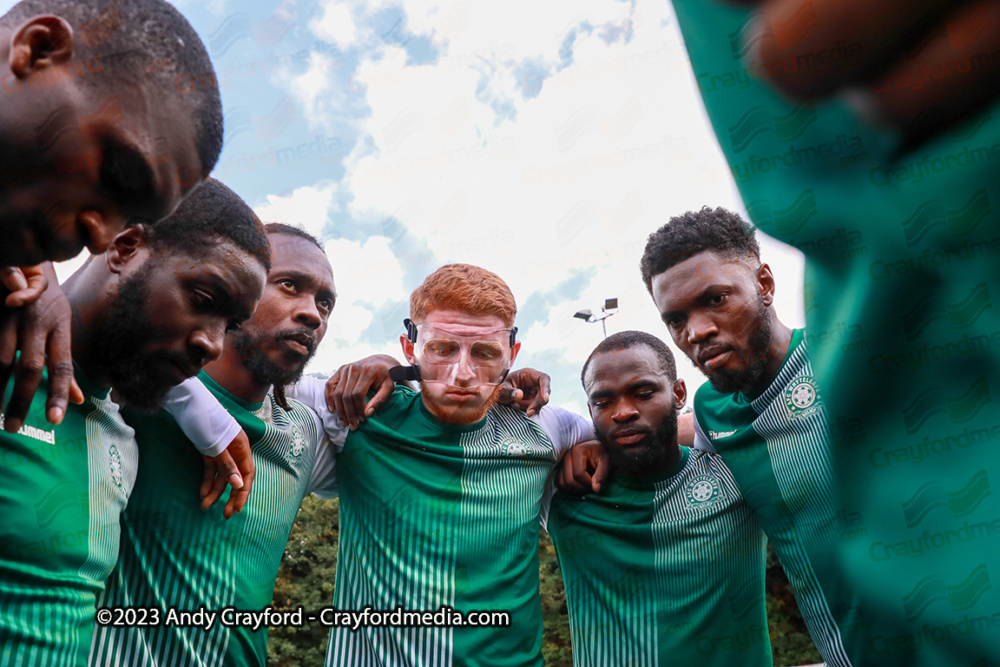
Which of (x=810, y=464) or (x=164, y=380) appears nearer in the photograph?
(x=164, y=380)

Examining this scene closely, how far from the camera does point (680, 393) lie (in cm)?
271

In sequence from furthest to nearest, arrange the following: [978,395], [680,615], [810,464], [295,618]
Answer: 1. [680,615]
2. [810,464]
3. [295,618]
4. [978,395]

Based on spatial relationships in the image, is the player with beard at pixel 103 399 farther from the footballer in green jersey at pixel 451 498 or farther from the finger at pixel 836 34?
the finger at pixel 836 34

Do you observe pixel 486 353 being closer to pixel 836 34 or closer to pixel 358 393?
pixel 358 393

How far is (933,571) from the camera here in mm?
609

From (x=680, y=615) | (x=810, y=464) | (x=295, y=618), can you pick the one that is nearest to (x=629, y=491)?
(x=680, y=615)

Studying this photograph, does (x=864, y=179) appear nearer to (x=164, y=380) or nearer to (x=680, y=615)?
(x=164, y=380)

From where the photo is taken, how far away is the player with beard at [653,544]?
2.28 metres

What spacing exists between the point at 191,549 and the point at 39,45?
1.47 meters

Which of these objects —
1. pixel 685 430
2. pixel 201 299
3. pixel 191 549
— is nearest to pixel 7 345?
pixel 201 299

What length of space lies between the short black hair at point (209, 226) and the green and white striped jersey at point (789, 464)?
65.9 inches

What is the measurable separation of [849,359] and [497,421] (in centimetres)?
201

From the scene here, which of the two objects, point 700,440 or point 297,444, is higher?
point 700,440

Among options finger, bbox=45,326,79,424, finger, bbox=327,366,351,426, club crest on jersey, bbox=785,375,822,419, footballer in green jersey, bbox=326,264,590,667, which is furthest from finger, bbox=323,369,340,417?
club crest on jersey, bbox=785,375,822,419
